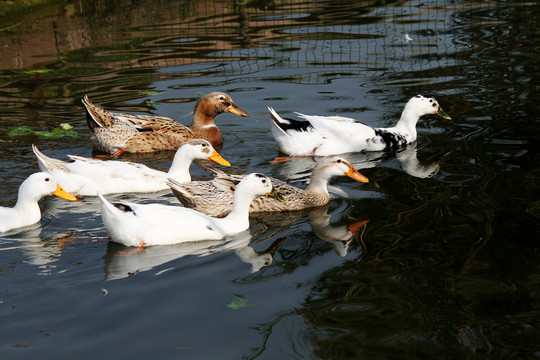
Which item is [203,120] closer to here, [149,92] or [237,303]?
[149,92]

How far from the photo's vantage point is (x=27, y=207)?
26.5ft

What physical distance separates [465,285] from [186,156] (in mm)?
4147

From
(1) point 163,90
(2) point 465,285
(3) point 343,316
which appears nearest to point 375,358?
(3) point 343,316

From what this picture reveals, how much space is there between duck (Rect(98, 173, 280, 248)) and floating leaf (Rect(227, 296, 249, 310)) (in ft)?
4.60

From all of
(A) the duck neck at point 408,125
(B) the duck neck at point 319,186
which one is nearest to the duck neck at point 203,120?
(A) the duck neck at point 408,125

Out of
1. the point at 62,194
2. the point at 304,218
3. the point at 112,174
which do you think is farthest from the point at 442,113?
the point at 62,194

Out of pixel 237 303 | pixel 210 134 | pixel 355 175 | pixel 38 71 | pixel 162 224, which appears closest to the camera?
pixel 237 303

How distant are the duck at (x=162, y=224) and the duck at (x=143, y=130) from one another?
354 centimetres

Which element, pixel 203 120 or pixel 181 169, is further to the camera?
pixel 203 120

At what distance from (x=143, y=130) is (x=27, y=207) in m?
3.39

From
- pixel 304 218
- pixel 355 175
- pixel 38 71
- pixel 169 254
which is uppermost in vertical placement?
pixel 38 71

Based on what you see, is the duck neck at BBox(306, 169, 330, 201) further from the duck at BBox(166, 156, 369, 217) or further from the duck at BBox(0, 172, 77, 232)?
the duck at BBox(0, 172, 77, 232)

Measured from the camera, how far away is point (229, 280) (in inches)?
268

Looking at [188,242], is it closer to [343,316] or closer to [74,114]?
[343,316]
